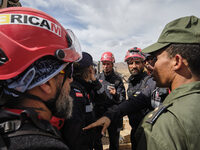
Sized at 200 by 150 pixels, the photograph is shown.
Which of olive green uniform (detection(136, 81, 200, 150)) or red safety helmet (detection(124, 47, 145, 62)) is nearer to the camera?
olive green uniform (detection(136, 81, 200, 150))

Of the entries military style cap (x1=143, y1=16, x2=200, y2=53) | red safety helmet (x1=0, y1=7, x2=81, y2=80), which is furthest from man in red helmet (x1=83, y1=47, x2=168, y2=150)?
red safety helmet (x1=0, y1=7, x2=81, y2=80)

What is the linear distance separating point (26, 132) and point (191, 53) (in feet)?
5.81

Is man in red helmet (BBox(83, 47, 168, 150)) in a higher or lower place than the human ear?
lower

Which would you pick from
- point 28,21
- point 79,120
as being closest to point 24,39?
point 28,21

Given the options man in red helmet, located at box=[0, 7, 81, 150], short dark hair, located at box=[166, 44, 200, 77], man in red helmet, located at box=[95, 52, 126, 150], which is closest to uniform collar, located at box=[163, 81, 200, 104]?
short dark hair, located at box=[166, 44, 200, 77]

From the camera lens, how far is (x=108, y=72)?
534 cm

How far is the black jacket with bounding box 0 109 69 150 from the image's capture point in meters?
0.75

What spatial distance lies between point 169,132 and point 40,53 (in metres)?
1.32

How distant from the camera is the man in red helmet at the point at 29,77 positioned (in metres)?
0.81

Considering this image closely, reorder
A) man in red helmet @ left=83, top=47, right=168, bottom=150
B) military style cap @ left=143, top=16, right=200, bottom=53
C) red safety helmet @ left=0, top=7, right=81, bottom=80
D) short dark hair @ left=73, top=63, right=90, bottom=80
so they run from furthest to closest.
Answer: short dark hair @ left=73, top=63, right=90, bottom=80
man in red helmet @ left=83, top=47, right=168, bottom=150
military style cap @ left=143, top=16, right=200, bottom=53
red safety helmet @ left=0, top=7, right=81, bottom=80

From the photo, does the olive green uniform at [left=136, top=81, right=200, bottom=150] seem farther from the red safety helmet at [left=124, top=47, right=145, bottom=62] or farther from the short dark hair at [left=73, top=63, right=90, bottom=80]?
the red safety helmet at [left=124, top=47, right=145, bottom=62]

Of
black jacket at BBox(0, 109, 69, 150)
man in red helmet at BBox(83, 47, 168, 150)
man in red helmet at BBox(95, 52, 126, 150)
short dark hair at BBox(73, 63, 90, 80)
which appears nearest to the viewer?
black jacket at BBox(0, 109, 69, 150)

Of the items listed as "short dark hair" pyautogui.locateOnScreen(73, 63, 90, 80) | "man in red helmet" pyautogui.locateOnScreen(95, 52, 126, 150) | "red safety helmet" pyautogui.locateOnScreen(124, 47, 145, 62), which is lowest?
"man in red helmet" pyautogui.locateOnScreen(95, 52, 126, 150)

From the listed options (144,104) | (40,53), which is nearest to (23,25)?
(40,53)
